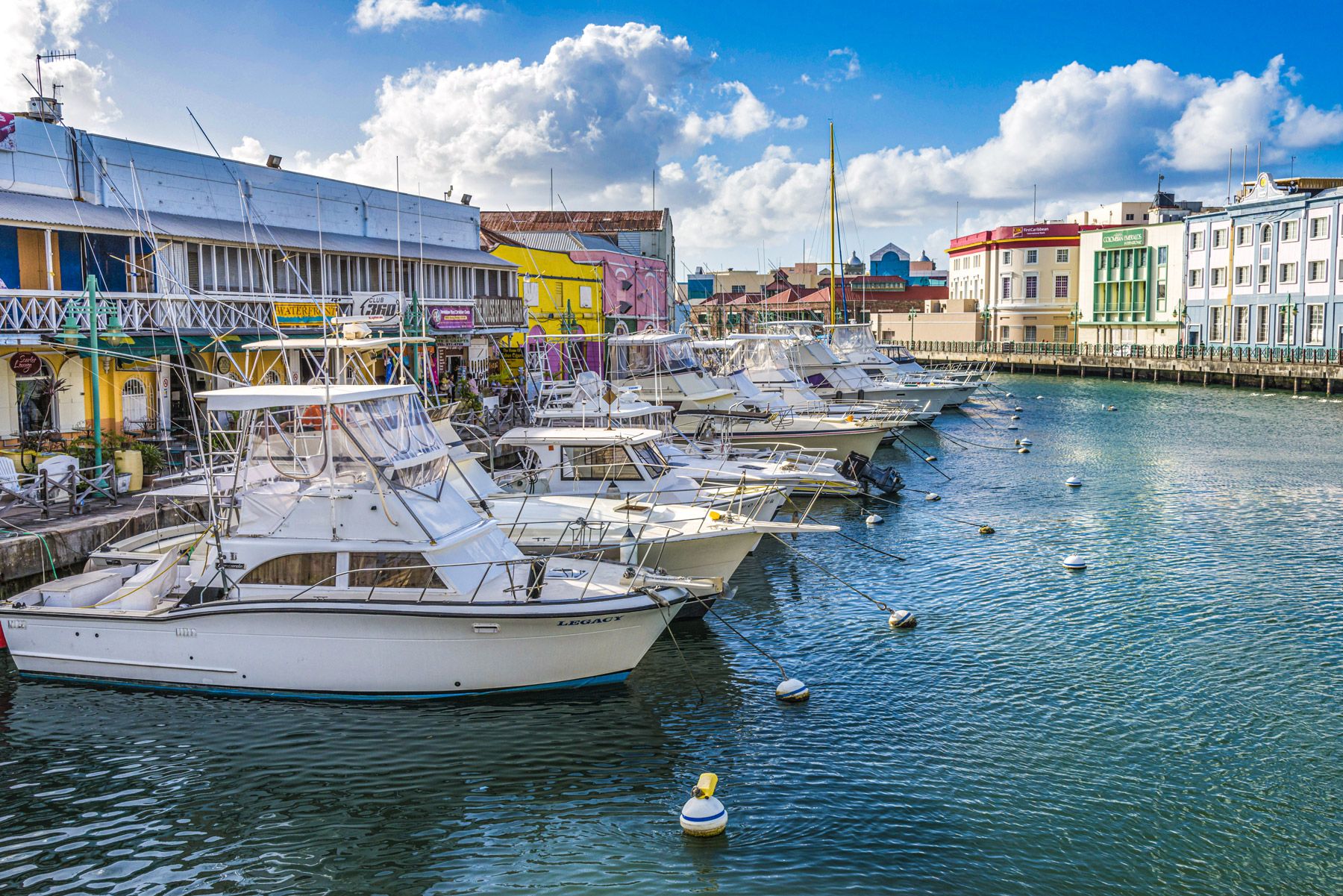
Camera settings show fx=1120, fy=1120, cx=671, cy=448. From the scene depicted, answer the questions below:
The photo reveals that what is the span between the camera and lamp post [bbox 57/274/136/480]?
21.7 m

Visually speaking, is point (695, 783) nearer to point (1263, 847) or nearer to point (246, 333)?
point (1263, 847)

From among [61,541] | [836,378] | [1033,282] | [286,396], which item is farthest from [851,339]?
[1033,282]

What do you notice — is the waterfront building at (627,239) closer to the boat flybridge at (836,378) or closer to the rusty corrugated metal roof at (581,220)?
the rusty corrugated metal roof at (581,220)

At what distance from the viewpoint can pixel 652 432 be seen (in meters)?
23.8

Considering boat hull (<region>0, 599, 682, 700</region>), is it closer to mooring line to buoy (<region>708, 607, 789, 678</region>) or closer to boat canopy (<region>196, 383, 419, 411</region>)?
mooring line to buoy (<region>708, 607, 789, 678</region>)

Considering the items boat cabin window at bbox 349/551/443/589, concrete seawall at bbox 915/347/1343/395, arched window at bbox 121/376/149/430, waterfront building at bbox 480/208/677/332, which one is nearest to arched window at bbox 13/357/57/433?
arched window at bbox 121/376/149/430

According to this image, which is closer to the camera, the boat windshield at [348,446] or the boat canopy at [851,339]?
the boat windshield at [348,446]

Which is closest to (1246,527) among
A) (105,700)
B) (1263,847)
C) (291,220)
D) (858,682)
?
(858,682)

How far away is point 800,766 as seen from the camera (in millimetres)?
14086

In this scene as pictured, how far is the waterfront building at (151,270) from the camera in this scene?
24031mm

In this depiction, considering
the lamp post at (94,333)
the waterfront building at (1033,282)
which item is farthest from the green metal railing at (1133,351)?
the lamp post at (94,333)

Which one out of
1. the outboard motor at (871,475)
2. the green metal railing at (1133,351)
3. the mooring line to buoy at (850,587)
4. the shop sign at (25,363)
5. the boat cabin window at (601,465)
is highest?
the shop sign at (25,363)

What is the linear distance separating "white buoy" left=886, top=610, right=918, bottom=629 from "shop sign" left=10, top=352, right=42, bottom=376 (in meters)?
18.9

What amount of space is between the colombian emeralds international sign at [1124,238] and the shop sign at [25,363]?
89.2 metres
